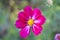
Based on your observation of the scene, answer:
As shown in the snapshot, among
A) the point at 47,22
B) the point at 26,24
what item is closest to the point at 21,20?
the point at 26,24

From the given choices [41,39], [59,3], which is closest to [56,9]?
[59,3]

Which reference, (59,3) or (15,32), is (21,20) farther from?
(59,3)

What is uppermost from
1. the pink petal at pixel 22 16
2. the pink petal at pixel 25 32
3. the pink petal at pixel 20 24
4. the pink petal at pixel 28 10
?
the pink petal at pixel 28 10

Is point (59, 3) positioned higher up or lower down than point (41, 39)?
higher up

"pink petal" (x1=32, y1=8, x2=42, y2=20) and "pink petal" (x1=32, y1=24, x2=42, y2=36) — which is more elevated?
"pink petal" (x1=32, y1=8, x2=42, y2=20)

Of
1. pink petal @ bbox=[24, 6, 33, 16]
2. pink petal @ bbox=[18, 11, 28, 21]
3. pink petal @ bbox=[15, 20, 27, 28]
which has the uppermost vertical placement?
pink petal @ bbox=[24, 6, 33, 16]
